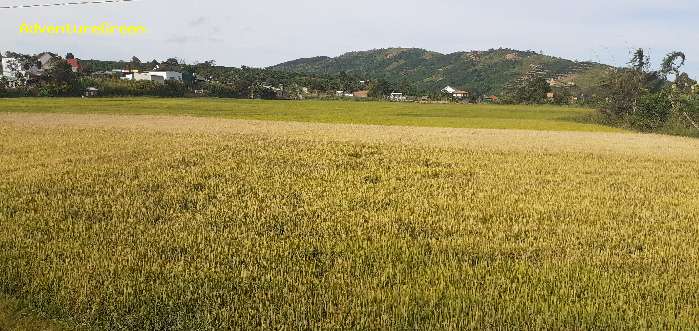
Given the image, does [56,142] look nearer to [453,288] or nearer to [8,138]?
[8,138]

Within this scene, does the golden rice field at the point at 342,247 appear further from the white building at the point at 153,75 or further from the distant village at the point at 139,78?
the white building at the point at 153,75

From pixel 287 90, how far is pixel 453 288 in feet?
354

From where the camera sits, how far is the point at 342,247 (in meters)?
6.85

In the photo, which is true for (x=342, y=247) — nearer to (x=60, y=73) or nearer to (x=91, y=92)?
(x=91, y=92)

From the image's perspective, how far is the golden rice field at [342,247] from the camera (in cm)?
497

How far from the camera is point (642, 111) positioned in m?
42.9

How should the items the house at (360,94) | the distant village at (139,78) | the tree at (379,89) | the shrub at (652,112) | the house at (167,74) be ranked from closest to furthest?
the shrub at (652,112) → the distant village at (139,78) → the house at (167,74) → the tree at (379,89) → the house at (360,94)

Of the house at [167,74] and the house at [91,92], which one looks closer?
the house at [91,92]

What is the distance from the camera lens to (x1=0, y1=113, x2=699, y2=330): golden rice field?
4.97m

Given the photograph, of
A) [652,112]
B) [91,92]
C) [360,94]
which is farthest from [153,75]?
[652,112]

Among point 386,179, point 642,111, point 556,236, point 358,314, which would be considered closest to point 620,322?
point 358,314

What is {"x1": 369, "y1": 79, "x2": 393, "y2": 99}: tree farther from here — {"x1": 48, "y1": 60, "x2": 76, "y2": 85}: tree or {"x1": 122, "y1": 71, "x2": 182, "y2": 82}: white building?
{"x1": 48, "y1": 60, "x2": 76, "y2": 85}: tree

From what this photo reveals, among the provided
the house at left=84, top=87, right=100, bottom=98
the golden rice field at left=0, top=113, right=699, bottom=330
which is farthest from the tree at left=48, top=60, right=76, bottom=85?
the golden rice field at left=0, top=113, right=699, bottom=330

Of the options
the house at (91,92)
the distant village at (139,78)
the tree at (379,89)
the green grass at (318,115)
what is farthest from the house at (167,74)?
the green grass at (318,115)
